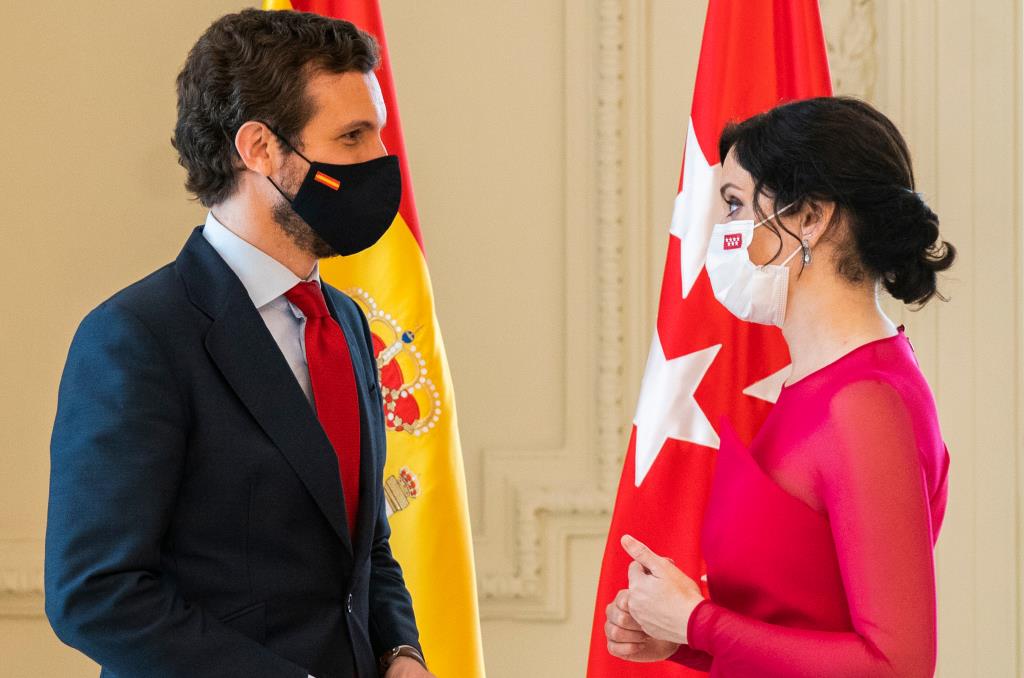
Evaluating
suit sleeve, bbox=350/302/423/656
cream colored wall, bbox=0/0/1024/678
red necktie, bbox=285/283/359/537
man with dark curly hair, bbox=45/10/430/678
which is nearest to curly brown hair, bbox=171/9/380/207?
man with dark curly hair, bbox=45/10/430/678

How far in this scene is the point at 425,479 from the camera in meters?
2.55

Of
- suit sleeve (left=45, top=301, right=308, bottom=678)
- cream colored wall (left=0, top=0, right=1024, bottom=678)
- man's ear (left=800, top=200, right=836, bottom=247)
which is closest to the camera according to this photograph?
suit sleeve (left=45, top=301, right=308, bottom=678)

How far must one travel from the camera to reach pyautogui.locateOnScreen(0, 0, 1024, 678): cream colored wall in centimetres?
317

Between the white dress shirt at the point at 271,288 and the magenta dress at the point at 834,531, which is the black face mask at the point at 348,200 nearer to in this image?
the white dress shirt at the point at 271,288

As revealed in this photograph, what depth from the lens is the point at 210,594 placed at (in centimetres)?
140

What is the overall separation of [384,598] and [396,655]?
0.35ft

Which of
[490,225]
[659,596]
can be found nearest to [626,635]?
[659,596]

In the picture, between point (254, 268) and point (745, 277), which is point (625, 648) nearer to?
point (745, 277)

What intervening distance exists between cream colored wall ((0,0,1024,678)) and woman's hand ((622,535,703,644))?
5.17ft

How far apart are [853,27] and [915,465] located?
6.90ft

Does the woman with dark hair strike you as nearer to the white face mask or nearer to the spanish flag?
the white face mask

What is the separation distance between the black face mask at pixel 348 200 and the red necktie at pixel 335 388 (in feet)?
0.38

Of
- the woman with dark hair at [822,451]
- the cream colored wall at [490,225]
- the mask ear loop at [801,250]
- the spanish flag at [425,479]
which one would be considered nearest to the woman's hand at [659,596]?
the woman with dark hair at [822,451]

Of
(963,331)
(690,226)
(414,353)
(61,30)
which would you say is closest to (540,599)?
(414,353)
